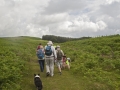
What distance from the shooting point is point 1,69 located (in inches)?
485

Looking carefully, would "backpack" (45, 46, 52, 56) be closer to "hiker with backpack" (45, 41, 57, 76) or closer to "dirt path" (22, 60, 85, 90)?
"hiker with backpack" (45, 41, 57, 76)

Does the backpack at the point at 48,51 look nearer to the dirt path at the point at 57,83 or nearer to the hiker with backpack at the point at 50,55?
the hiker with backpack at the point at 50,55

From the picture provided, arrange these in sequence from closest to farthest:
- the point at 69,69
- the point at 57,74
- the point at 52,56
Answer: the point at 52,56 < the point at 57,74 < the point at 69,69

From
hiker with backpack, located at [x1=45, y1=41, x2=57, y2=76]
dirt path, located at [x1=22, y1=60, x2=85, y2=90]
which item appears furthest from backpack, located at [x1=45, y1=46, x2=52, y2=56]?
dirt path, located at [x1=22, y1=60, x2=85, y2=90]

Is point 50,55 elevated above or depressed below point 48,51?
below

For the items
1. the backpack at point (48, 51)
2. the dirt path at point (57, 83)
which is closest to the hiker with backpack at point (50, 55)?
the backpack at point (48, 51)

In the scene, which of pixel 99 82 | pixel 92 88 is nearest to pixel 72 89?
pixel 92 88

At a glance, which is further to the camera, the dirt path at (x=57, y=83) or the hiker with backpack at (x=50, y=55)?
the hiker with backpack at (x=50, y=55)

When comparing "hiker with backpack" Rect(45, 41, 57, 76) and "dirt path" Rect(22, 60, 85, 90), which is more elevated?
"hiker with backpack" Rect(45, 41, 57, 76)

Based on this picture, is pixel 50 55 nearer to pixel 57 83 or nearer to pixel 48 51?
pixel 48 51

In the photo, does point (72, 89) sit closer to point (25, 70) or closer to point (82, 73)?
point (82, 73)

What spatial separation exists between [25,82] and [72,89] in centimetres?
320

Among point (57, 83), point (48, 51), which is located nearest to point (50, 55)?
point (48, 51)

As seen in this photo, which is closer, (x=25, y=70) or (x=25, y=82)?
(x=25, y=82)
